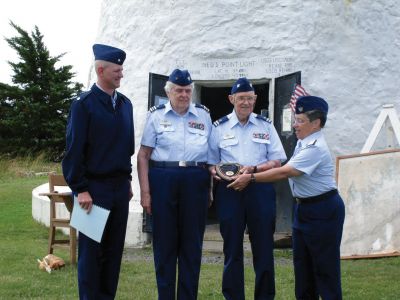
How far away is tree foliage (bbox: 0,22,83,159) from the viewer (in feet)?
85.0

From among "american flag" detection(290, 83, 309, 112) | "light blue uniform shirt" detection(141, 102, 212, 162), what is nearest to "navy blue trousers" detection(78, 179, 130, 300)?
"light blue uniform shirt" detection(141, 102, 212, 162)

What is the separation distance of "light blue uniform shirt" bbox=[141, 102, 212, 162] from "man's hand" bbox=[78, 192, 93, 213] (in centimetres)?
71

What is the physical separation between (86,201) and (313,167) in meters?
1.49

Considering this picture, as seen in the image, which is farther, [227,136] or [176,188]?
[227,136]

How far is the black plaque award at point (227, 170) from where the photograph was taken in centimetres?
421

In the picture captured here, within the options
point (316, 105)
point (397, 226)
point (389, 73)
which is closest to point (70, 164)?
point (316, 105)

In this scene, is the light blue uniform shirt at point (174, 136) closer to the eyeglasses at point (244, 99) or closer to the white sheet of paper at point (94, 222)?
the eyeglasses at point (244, 99)

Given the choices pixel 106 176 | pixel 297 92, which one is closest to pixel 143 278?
pixel 106 176

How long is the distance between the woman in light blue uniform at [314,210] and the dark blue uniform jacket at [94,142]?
1064 mm

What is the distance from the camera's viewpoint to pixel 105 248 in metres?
3.88

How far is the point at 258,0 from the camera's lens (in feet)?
25.5

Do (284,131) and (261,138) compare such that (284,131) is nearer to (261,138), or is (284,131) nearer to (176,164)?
(261,138)

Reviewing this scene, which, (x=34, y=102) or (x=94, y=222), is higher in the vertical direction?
(x=34, y=102)

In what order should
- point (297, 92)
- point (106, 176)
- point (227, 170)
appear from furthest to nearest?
point (297, 92)
point (227, 170)
point (106, 176)
